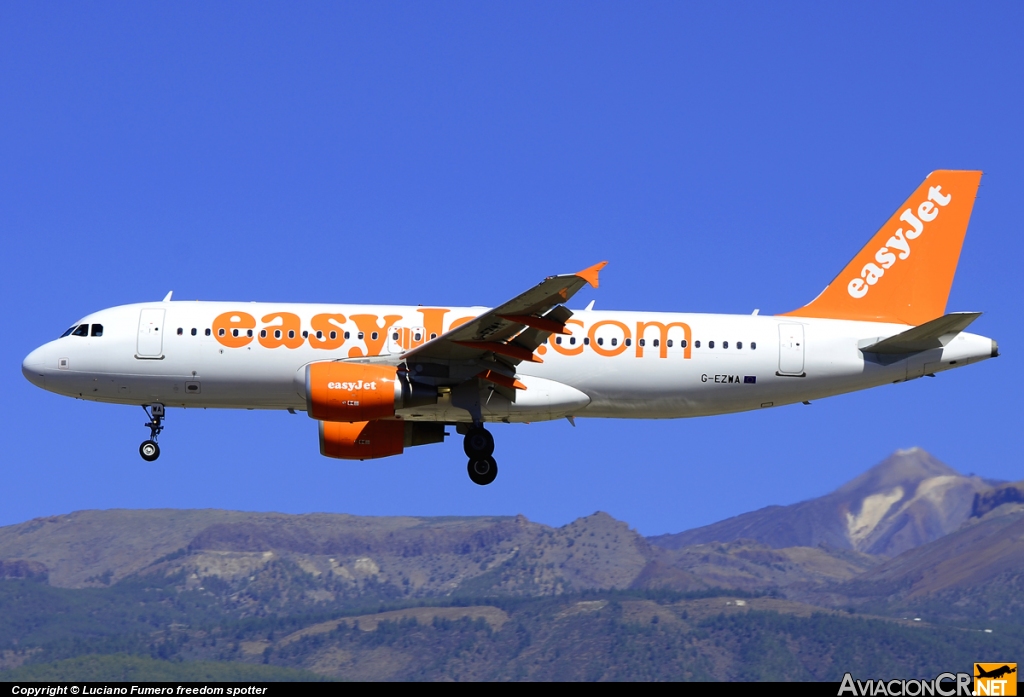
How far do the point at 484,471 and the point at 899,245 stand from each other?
48.1 ft

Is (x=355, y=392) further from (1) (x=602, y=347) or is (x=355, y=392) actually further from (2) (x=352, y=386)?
(1) (x=602, y=347)

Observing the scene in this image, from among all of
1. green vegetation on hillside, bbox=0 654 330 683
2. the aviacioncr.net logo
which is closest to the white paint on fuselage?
the aviacioncr.net logo

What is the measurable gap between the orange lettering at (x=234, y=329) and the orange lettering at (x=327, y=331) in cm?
164

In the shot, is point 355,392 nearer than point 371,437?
Yes

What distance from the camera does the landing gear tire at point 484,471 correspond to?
122ft

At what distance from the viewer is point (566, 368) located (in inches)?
1462

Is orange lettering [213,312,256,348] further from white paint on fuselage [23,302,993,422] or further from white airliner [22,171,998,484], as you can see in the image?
white paint on fuselage [23,302,993,422]

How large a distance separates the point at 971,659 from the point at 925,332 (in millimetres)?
127630

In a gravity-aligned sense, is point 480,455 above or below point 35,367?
below

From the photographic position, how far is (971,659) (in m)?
153

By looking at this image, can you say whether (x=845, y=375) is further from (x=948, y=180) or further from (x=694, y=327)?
(x=948, y=180)

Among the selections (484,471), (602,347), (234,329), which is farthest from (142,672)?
(602,347)

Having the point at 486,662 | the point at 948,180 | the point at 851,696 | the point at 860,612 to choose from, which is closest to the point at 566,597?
the point at 486,662

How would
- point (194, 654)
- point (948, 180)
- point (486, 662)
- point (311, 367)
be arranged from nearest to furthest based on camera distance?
point (311, 367) < point (948, 180) < point (194, 654) < point (486, 662)
